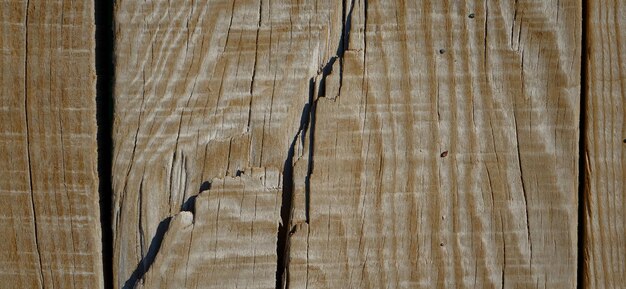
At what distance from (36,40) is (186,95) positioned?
0.30 m

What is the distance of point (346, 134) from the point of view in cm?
130

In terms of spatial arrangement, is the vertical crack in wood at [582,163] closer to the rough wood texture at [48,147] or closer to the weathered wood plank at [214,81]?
the weathered wood plank at [214,81]

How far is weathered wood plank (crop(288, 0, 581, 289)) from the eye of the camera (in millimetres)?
1294

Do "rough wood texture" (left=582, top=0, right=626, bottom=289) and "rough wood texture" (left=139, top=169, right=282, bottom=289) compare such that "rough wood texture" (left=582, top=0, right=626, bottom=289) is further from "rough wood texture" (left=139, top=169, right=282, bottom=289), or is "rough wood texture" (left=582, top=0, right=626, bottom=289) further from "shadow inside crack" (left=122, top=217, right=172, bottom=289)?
"shadow inside crack" (left=122, top=217, right=172, bottom=289)

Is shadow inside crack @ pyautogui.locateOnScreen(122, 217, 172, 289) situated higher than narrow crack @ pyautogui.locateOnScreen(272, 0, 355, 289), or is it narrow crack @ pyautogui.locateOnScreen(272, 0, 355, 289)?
narrow crack @ pyautogui.locateOnScreen(272, 0, 355, 289)

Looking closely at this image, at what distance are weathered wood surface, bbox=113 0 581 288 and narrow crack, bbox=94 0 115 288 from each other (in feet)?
0.12

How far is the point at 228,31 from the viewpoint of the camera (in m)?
1.29

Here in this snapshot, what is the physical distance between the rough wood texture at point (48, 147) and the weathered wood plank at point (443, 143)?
41cm

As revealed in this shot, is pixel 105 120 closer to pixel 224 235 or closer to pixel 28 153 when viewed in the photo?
pixel 28 153

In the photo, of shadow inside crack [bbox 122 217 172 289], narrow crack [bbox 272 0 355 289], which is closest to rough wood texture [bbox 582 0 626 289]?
narrow crack [bbox 272 0 355 289]

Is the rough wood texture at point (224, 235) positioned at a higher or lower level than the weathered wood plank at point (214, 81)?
lower

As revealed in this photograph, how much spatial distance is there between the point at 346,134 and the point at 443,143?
0.18m

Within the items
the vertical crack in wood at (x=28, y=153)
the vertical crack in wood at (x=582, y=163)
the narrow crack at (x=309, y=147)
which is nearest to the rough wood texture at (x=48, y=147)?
the vertical crack in wood at (x=28, y=153)

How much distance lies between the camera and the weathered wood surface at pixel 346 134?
1.29m
